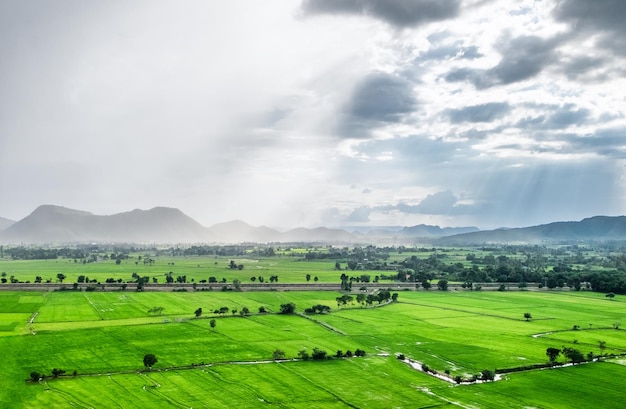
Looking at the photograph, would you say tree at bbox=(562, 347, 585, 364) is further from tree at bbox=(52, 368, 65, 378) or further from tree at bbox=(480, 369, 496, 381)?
tree at bbox=(52, 368, 65, 378)

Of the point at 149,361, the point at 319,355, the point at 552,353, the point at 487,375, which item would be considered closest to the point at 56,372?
the point at 149,361

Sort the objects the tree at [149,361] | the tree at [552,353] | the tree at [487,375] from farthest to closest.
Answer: the tree at [552,353], the tree at [487,375], the tree at [149,361]

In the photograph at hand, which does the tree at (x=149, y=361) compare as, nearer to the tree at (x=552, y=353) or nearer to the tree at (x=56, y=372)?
the tree at (x=56, y=372)

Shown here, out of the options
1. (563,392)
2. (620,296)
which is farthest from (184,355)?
(620,296)

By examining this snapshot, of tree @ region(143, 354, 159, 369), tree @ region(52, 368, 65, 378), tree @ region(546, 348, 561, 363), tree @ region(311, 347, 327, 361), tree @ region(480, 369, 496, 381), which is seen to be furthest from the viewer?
tree @ region(546, 348, 561, 363)

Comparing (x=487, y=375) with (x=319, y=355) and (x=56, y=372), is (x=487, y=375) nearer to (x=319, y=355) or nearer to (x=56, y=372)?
(x=319, y=355)

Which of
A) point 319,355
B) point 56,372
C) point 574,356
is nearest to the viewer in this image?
point 56,372

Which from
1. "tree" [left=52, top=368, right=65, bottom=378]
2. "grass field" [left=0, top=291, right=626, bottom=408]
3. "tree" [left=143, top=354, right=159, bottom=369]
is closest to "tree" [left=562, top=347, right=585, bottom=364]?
"grass field" [left=0, top=291, right=626, bottom=408]

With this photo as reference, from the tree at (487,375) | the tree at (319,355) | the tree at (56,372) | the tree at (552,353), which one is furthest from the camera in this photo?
the tree at (552,353)

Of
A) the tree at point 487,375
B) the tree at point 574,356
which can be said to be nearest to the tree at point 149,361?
the tree at point 487,375
